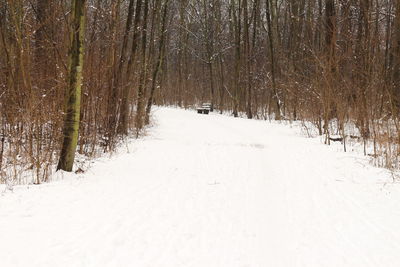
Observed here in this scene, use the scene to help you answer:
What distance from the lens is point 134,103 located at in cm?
1261

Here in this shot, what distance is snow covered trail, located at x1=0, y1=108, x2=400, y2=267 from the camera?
3.30m

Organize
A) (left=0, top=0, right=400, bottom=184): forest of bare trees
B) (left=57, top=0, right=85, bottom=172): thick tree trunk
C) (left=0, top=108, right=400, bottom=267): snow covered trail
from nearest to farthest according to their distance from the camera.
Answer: (left=0, top=108, right=400, bottom=267): snow covered trail, (left=57, top=0, right=85, bottom=172): thick tree trunk, (left=0, top=0, right=400, bottom=184): forest of bare trees

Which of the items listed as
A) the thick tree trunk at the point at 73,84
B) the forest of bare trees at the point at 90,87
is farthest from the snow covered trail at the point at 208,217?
the forest of bare trees at the point at 90,87

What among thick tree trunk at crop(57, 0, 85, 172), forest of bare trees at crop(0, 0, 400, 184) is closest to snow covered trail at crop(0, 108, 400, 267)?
thick tree trunk at crop(57, 0, 85, 172)

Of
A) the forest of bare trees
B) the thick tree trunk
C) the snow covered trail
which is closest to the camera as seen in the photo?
the snow covered trail

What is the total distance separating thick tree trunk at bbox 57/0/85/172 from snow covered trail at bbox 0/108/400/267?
54 centimetres

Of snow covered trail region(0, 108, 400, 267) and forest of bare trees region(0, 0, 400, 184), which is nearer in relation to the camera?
snow covered trail region(0, 108, 400, 267)

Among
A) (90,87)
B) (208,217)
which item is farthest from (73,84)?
(208,217)

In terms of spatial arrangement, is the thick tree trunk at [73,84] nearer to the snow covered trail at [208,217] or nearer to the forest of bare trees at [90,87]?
the forest of bare trees at [90,87]

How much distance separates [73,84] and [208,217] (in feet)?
11.6

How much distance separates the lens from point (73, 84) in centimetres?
631

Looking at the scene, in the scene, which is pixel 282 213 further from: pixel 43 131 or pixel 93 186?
pixel 43 131

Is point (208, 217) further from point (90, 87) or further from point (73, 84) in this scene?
point (90, 87)

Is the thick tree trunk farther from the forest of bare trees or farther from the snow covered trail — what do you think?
the snow covered trail
